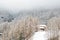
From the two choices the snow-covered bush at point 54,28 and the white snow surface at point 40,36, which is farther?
the white snow surface at point 40,36

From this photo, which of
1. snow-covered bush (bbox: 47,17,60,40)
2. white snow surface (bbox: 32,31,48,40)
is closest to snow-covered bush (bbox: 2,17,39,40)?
white snow surface (bbox: 32,31,48,40)

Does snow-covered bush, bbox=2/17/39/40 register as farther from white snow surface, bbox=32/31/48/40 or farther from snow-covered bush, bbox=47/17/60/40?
snow-covered bush, bbox=47/17/60/40

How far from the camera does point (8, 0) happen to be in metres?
3.38

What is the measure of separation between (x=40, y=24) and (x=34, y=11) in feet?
1.01

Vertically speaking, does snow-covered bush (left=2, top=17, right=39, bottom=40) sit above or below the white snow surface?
above

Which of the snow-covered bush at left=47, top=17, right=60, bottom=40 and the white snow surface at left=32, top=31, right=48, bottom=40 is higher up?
the snow-covered bush at left=47, top=17, right=60, bottom=40

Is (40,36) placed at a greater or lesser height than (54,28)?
lesser

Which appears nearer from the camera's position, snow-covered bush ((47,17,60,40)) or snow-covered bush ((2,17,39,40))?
snow-covered bush ((47,17,60,40))

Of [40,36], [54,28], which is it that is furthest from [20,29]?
[54,28]

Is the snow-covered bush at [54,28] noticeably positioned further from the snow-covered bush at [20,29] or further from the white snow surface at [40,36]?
the snow-covered bush at [20,29]

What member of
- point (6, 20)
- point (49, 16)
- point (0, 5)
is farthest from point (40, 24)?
point (0, 5)

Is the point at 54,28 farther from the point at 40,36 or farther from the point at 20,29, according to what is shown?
the point at 20,29

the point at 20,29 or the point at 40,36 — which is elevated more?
the point at 20,29

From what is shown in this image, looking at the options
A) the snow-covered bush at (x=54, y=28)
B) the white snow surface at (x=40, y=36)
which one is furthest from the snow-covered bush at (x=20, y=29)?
the snow-covered bush at (x=54, y=28)
